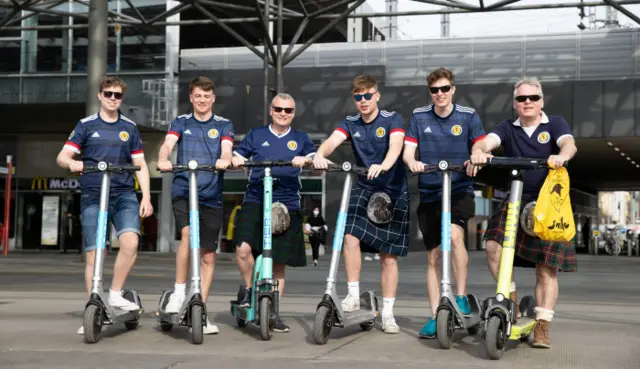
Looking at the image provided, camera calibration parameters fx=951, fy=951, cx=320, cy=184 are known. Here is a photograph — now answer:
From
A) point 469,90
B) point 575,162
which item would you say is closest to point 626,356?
point 469,90

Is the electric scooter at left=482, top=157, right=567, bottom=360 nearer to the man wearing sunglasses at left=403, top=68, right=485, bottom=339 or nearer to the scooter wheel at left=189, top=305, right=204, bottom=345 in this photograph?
the man wearing sunglasses at left=403, top=68, right=485, bottom=339

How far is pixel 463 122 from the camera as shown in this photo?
7.38m

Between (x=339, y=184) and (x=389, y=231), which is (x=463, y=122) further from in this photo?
(x=339, y=184)

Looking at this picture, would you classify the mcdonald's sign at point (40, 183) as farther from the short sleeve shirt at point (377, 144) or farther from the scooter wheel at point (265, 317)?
the scooter wheel at point (265, 317)

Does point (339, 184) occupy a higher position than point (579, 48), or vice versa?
point (579, 48)

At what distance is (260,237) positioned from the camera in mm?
7711

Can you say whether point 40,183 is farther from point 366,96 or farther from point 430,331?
point 430,331

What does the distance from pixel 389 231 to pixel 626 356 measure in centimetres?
207

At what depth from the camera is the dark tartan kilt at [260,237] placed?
7.68 meters

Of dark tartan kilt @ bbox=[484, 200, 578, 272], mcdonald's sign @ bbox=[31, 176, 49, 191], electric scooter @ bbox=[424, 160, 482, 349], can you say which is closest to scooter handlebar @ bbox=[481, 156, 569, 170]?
electric scooter @ bbox=[424, 160, 482, 349]

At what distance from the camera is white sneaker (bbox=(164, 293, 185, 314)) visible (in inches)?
287

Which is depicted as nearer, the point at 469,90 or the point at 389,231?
the point at 389,231

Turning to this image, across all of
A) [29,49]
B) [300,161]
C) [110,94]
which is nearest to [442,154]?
[300,161]

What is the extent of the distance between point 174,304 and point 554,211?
9.67 ft
